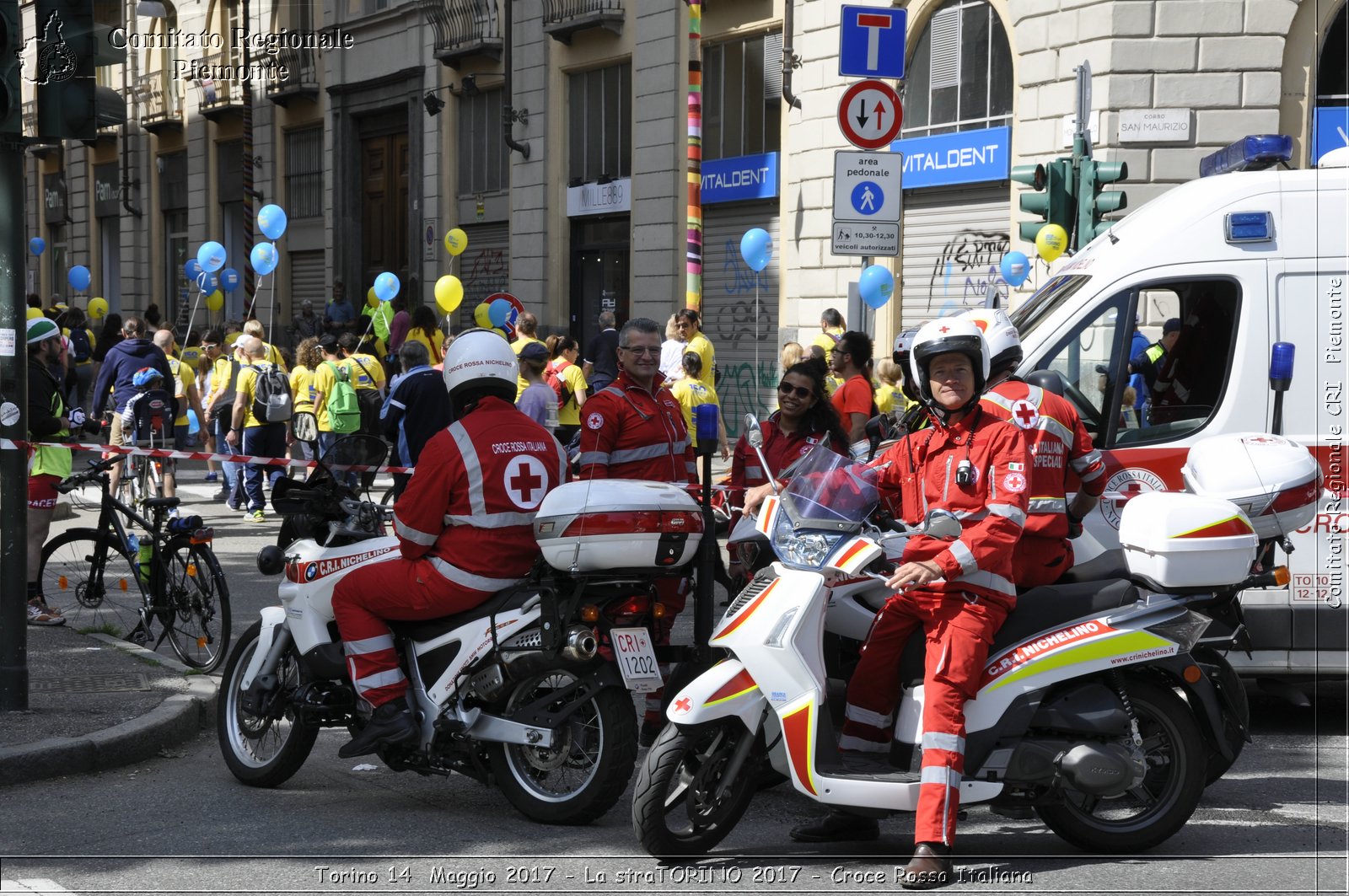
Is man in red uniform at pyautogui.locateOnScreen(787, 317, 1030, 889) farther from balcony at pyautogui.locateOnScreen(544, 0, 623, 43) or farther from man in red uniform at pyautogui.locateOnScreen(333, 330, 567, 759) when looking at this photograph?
balcony at pyautogui.locateOnScreen(544, 0, 623, 43)

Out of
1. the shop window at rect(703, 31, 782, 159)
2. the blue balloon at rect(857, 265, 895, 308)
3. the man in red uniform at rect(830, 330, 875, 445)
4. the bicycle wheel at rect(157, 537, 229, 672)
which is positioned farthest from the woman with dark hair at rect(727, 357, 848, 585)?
the shop window at rect(703, 31, 782, 159)

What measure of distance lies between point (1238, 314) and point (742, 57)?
14.5 meters

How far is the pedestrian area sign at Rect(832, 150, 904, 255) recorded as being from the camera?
412 inches

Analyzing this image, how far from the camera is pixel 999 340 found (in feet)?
18.3

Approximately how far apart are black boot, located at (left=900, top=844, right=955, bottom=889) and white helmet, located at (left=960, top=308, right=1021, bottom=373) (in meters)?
1.72

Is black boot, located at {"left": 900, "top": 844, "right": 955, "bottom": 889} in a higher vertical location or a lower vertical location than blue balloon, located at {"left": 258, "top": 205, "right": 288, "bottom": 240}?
lower

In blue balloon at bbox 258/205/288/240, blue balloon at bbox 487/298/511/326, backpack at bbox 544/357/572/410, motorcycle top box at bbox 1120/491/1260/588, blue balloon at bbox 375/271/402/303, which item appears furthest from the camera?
blue balloon at bbox 258/205/288/240

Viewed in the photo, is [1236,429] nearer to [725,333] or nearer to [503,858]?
[503,858]

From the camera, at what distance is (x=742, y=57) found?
2061 cm

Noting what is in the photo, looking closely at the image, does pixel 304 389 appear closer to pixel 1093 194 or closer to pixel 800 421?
pixel 1093 194

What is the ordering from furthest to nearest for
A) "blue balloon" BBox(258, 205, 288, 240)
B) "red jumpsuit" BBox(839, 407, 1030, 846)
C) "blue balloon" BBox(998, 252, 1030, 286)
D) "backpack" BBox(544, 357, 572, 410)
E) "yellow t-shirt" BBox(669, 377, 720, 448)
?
"blue balloon" BBox(258, 205, 288, 240) < "blue balloon" BBox(998, 252, 1030, 286) < "backpack" BBox(544, 357, 572, 410) < "yellow t-shirt" BBox(669, 377, 720, 448) < "red jumpsuit" BBox(839, 407, 1030, 846)

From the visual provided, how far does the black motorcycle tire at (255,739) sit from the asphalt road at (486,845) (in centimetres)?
8

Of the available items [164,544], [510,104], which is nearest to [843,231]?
[164,544]

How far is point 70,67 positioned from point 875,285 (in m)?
7.56
